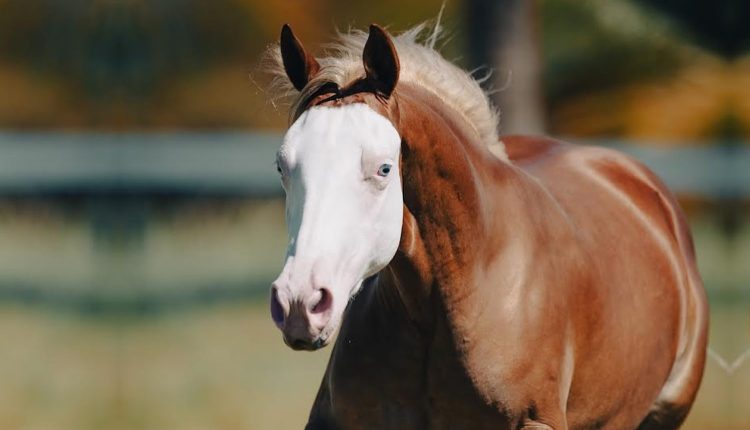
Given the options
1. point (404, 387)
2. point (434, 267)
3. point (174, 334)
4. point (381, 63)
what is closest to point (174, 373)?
point (174, 334)

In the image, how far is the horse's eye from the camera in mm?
3018

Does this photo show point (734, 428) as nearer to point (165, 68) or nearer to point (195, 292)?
point (195, 292)

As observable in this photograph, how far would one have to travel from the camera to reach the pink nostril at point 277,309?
110 inches

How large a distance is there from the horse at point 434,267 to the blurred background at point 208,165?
11.0 feet

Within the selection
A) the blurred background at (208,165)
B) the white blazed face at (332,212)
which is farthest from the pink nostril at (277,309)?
the blurred background at (208,165)

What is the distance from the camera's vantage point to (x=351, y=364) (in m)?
3.48

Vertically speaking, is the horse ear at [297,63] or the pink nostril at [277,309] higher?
the horse ear at [297,63]

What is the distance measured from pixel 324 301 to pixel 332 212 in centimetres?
22

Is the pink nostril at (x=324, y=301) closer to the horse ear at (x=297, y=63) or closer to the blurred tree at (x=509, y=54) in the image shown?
the horse ear at (x=297, y=63)

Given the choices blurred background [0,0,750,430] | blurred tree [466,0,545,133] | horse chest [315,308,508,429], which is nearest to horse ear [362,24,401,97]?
horse chest [315,308,508,429]

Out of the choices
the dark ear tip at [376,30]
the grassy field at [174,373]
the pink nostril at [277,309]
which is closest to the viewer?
the pink nostril at [277,309]

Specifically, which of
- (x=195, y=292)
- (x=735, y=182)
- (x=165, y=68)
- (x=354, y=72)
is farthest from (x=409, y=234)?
(x=165, y=68)

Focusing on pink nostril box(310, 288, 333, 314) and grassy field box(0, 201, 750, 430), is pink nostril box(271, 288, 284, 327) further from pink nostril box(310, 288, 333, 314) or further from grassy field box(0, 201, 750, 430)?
grassy field box(0, 201, 750, 430)

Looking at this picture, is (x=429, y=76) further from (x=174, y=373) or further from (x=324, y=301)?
(x=174, y=373)
